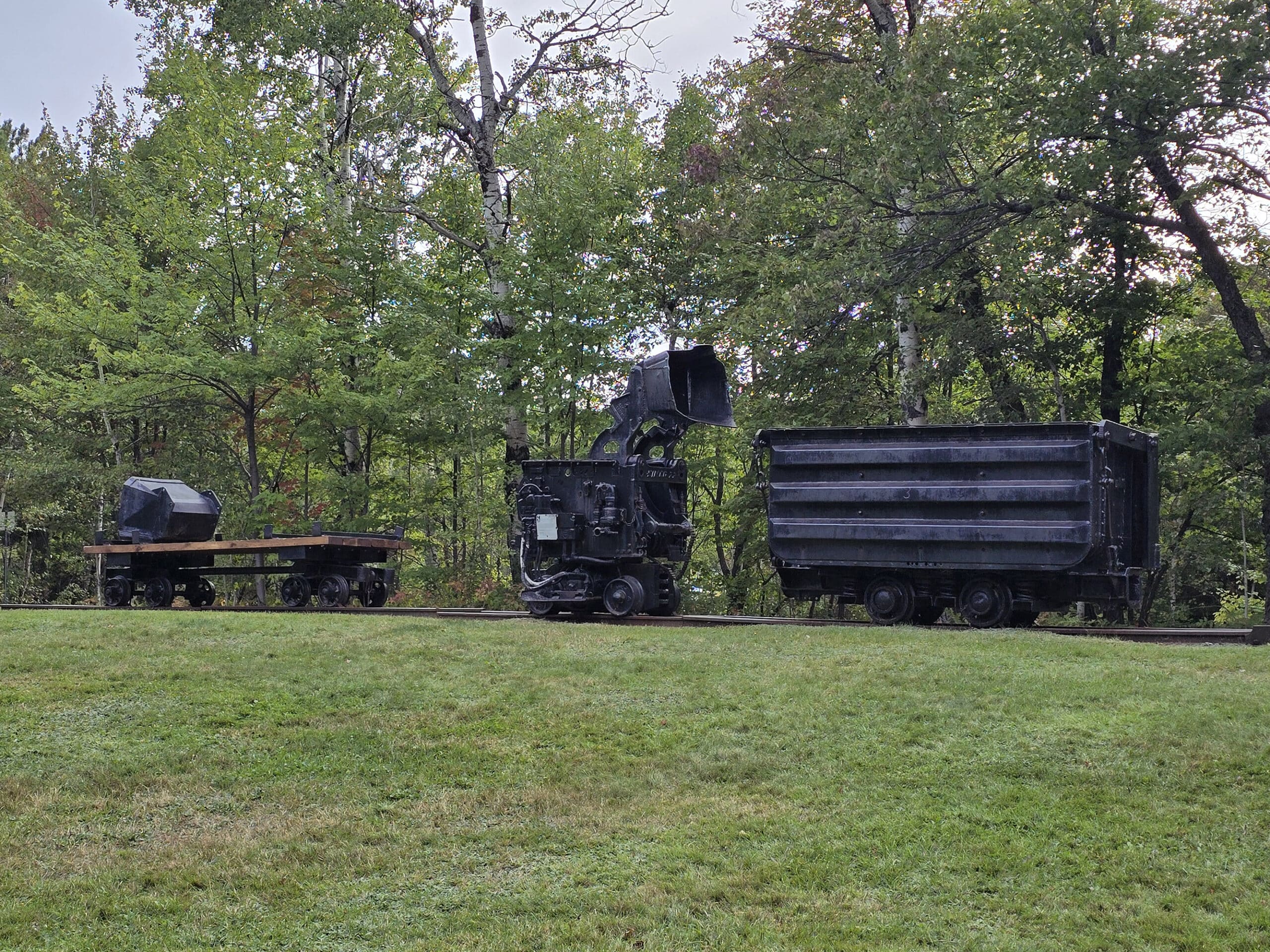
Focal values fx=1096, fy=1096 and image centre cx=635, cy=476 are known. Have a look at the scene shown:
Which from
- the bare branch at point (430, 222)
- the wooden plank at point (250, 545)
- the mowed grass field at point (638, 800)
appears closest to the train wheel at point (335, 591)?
the wooden plank at point (250, 545)

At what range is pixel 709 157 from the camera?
20.6 metres

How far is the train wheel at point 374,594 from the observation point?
1662cm

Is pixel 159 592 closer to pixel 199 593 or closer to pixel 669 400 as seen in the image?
pixel 199 593

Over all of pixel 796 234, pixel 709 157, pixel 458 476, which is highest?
pixel 709 157

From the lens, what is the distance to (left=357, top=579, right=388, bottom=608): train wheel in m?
16.6

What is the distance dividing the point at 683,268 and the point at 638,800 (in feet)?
56.9

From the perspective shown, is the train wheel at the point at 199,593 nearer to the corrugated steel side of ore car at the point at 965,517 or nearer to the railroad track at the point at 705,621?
the railroad track at the point at 705,621

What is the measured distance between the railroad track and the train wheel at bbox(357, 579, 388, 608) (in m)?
0.74

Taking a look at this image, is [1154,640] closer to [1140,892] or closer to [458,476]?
[1140,892]

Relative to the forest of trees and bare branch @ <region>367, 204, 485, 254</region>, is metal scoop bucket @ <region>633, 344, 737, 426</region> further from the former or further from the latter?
bare branch @ <region>367, 204, 485, 254</region>

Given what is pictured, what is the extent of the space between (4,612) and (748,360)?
13649 mm

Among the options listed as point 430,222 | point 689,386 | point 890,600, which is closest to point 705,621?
point 890,600

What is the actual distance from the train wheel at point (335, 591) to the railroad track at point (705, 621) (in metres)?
0.34

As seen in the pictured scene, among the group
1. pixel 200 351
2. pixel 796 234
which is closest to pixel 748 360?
pixel 796 234
